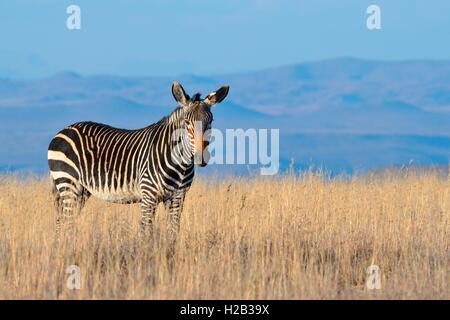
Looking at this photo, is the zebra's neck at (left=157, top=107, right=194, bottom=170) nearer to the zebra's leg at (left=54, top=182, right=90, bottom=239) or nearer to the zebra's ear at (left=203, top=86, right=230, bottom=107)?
the zebra's ear at (left=203, top=86, right=230, bottom=107)

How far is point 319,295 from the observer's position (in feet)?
26.4

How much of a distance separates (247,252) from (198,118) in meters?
1.51

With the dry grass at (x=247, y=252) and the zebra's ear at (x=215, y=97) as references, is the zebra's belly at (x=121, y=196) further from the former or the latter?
the zebra's ear at (x=215, y=97)

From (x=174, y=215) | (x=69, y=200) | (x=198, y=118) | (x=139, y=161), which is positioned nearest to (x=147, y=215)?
(x=174, y=215)

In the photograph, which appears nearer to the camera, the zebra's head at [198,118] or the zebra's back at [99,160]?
the zebra's head at [198,118]

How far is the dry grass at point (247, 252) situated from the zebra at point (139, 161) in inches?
10.7

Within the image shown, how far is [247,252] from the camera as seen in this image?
9.94 metres

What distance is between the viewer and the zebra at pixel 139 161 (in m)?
10.4

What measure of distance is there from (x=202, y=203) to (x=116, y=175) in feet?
9.10

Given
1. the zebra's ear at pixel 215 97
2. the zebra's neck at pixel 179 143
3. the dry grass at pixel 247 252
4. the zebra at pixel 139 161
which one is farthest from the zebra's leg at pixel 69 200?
the zebra's ear at pixel 215 97

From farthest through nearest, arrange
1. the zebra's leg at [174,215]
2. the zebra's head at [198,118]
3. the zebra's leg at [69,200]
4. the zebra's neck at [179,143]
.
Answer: the zebra's leg at [69,200] → the zebra's neck at [179,143] → the zebra's leg at [174,215] → the zebra's head at [198,118]

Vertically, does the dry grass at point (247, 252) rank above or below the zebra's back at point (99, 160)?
below
